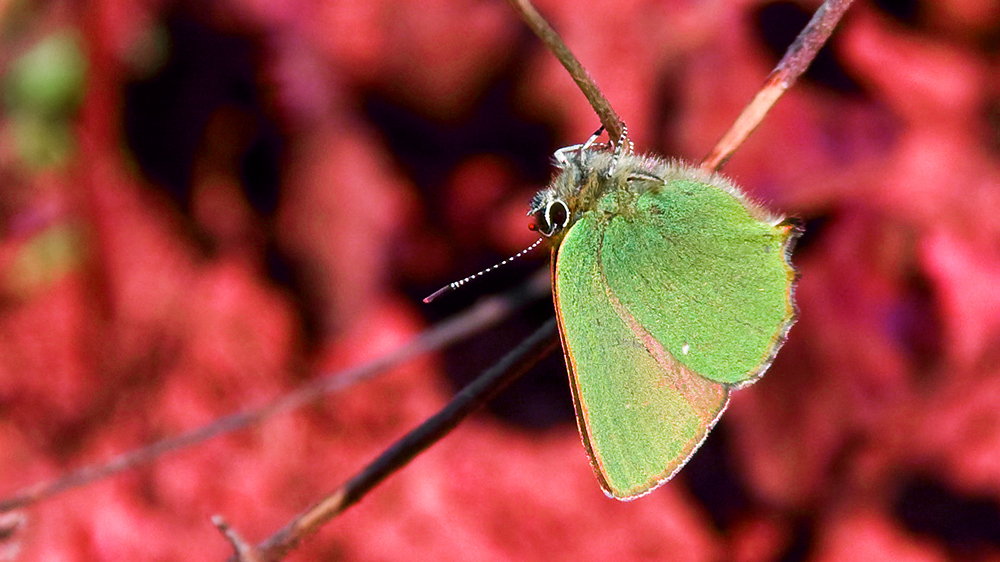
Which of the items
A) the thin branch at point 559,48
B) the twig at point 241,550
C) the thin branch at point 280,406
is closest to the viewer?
the thin branch at point 559,48

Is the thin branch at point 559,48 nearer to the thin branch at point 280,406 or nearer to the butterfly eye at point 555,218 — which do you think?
the butterfly eye at point 555,218

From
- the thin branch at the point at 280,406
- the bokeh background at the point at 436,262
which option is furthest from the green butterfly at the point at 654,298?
the bokeh background at the point at 436,262

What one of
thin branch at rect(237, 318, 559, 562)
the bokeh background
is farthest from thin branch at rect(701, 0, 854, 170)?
the bokeh background

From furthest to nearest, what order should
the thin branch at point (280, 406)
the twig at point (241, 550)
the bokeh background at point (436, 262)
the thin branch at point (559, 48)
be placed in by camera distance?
the bokeh background at point (436, 262) < the thin branch at point (280, 406) < the twig at point (241, 550) < the thin branch at point (559, 48)

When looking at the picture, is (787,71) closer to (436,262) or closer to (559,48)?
(559,48)

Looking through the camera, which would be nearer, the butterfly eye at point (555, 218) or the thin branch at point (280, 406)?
the butterfly eye at point (555, 218)

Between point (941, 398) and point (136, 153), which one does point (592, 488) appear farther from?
point (136, 153)
